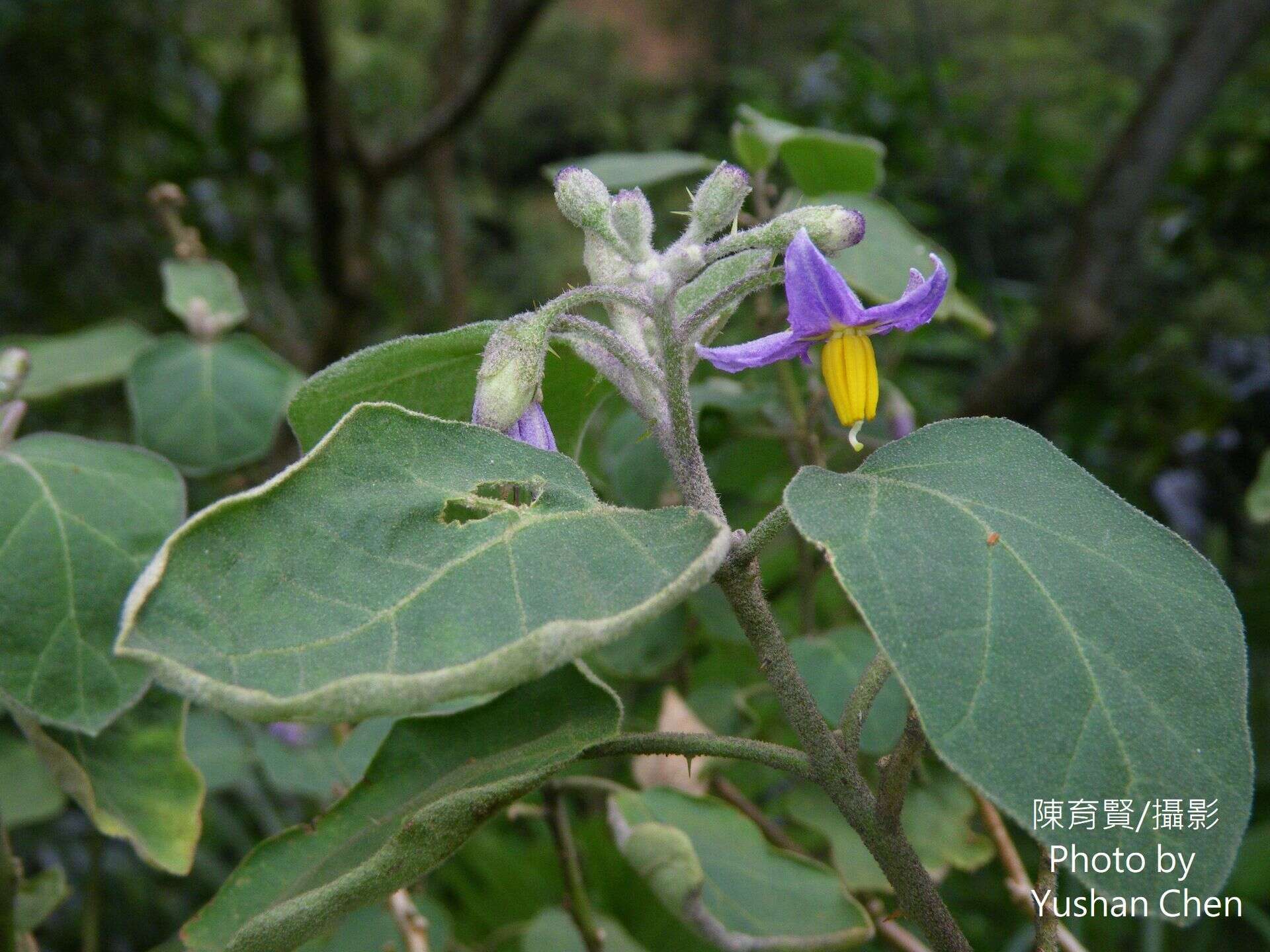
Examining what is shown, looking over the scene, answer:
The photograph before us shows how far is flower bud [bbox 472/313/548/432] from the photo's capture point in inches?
21.4

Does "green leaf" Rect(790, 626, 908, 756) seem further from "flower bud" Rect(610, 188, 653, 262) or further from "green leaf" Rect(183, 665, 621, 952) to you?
"flower bud" Rect(610, 188, 653, 262)

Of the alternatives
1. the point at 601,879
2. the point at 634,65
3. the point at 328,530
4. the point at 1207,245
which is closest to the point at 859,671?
the point at 328,530

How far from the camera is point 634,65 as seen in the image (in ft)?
32.5

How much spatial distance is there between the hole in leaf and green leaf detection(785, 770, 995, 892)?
496 mm

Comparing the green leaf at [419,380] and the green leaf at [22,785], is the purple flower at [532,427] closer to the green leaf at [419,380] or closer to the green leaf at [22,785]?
the green leaf at [419,380]

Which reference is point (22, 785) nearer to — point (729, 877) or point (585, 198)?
point (729, 877)

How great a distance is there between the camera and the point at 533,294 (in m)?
3.46

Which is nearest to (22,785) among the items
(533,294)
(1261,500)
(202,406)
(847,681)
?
(202,406)

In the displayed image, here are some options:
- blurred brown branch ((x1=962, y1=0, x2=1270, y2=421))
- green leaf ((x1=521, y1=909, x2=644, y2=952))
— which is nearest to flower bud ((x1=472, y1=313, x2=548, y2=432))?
green leaf ((x1=521, y1=909, x2=644, y2=952))

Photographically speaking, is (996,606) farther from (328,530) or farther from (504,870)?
(504,870)

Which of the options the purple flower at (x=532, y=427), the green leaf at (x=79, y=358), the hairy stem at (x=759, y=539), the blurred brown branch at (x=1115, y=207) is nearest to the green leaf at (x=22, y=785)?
the green leaf at (x=79, y=358)

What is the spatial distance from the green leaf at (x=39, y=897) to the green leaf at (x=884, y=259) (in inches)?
36.8

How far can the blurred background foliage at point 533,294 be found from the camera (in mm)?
1420

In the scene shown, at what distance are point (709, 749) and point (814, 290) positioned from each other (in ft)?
0.87
